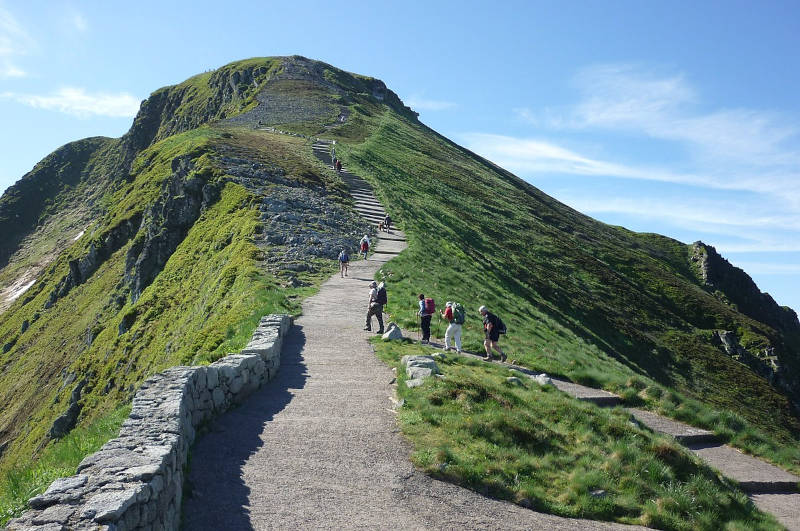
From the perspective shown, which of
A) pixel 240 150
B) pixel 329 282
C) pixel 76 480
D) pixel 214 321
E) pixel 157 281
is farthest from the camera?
Answer: pixel 240 150

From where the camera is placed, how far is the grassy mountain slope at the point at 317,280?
28.4m

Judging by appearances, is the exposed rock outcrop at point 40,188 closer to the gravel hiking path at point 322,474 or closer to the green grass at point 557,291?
the green grass at point 557,291

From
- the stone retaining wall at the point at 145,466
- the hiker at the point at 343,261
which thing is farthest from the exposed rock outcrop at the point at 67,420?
the stone retaining wall at the point at 145,466

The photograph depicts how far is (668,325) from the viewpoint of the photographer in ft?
224

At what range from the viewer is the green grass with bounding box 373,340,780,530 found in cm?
1185

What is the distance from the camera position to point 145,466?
835cm

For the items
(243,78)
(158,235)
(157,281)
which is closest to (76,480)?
(157,281)

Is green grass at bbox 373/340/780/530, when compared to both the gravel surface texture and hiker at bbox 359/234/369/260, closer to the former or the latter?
the gravel surface texture

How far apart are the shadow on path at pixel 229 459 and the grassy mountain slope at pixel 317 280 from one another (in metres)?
2.47

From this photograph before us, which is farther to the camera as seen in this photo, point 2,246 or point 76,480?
point 2,246

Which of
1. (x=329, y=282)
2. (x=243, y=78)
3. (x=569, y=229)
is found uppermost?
(x=243, y=78)

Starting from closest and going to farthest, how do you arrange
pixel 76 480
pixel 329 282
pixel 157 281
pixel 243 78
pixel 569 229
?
pixel 76 480, pixel 329 282, pixel 157 281, pixel 569 229, pixel 243 78

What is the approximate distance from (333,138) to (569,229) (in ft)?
136

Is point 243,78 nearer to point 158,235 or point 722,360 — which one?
point 158,235
